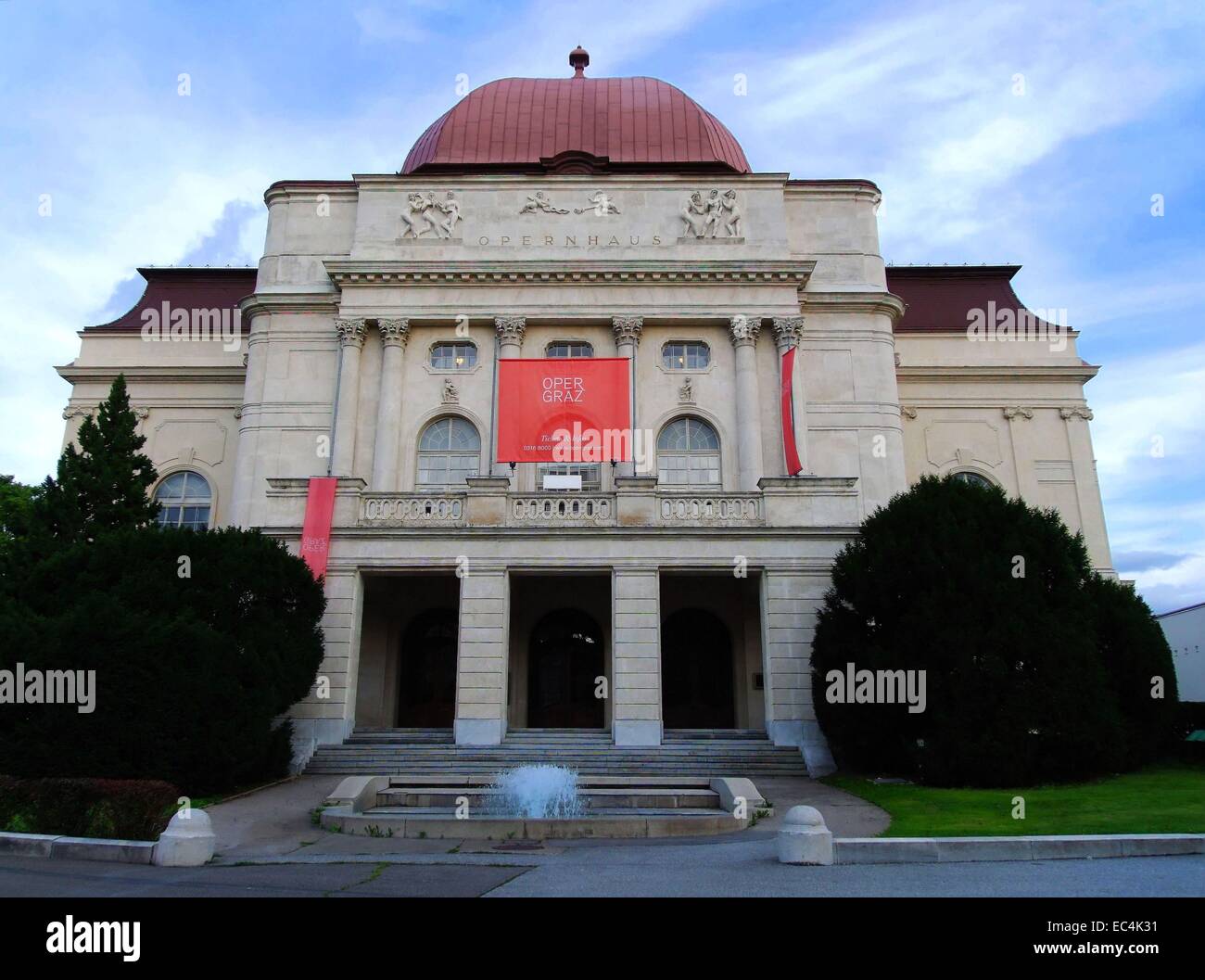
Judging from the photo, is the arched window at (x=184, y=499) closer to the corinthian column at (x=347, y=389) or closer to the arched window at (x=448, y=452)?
the corinthian column at (x=347, y=389)

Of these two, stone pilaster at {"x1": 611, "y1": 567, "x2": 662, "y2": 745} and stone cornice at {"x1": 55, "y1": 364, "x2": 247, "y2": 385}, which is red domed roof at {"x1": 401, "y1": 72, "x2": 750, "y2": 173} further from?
stone pilaster at {"x1": 611, "y1": 567, "x2": 662, "y2": 745}

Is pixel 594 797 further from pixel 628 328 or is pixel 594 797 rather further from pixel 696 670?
pixel 628 328

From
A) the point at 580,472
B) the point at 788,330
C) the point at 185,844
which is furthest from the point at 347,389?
the point at 185,844

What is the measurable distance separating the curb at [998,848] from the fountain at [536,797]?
5.62 metres

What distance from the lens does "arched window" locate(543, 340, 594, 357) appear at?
104 ft

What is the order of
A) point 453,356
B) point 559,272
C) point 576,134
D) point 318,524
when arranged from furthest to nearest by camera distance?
point 576,134, point 453,356, point 559,272, point 318,524

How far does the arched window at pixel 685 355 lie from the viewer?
3162cm

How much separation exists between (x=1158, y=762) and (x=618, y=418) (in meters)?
16.5

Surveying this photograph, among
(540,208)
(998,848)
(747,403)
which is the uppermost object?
(540,208)

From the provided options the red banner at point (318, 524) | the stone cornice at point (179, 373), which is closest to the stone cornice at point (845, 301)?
the red banner at point (318, 524)

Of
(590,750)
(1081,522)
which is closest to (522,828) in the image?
(590,750)

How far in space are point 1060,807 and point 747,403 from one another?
17.8 metres

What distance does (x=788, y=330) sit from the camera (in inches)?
1220

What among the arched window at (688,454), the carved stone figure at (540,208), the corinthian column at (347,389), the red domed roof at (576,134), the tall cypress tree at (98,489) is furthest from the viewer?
the red domed roof at (576,134)
